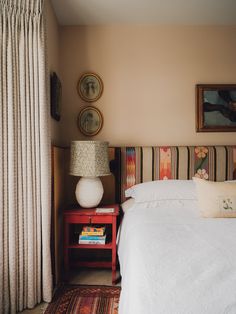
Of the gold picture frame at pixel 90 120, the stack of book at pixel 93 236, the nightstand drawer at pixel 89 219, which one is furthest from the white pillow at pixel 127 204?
the gold picture frame at pixel 90 120

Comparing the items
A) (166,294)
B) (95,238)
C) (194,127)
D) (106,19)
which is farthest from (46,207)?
(106,19)

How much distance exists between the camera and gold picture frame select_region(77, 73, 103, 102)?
108 inches

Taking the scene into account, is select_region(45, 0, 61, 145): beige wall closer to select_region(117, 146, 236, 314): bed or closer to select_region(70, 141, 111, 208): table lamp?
select_region(70, 141, 111, 208): table lamp

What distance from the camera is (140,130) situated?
9.13 feet

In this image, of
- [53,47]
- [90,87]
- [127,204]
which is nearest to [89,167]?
[127,204]

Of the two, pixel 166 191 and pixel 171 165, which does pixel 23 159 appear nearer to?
pixel 166 191

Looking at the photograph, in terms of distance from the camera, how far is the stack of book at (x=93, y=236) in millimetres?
2250

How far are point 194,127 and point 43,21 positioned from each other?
1815 millimetres

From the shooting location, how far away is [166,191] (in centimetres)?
226

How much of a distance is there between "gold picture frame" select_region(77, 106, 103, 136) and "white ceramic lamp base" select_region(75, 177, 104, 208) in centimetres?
63

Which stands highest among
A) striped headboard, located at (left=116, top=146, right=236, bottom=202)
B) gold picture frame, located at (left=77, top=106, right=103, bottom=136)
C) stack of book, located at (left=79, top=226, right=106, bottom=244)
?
gold picture frame, located at (left=77, top=106, right=103, bottom=136)

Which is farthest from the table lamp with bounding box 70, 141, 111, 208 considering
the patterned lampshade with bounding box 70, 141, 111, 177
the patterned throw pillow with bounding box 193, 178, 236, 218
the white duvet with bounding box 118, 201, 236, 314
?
Answer: the patterned throw pillow with bounding box 193, 178, 236, 218

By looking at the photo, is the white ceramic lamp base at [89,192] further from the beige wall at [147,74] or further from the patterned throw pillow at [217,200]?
the patterned throw pillow at [217,200]

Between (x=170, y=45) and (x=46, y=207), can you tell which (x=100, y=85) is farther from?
(x=46, y=207)
